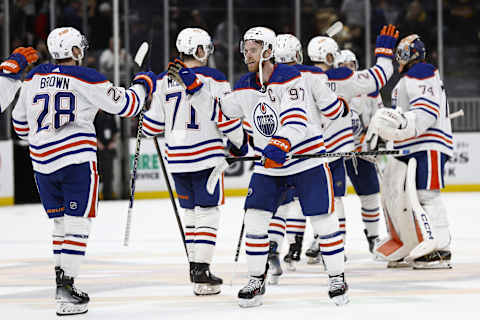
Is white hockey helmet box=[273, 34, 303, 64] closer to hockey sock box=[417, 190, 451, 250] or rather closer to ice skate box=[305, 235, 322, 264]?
hockey sock box=[417, 190, 451, 250]

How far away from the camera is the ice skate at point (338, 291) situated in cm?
471

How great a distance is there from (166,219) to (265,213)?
503cm

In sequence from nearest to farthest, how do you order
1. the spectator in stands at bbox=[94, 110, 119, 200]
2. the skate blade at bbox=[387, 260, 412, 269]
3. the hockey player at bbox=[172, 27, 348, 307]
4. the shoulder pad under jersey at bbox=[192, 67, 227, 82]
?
the hockey player at bbox=[172, 27, 348, 307]
the shoulder pad under jersey at bbox=[192, 67, 227, 82]
the skate blade at bbox=[387, 260, 412, 269]
the spectator in stands at bbox=[94, 110, 119, 200]

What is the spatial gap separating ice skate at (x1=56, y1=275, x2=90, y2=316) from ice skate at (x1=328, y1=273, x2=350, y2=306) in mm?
1250

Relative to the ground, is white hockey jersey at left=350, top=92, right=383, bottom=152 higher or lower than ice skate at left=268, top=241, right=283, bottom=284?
higher

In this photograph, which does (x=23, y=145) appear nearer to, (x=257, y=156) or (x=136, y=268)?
(x=136, y=268)

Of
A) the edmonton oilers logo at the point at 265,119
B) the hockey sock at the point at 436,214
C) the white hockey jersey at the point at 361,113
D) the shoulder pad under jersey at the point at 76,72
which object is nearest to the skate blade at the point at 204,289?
the edmonton oilers logo at the point at 265,119

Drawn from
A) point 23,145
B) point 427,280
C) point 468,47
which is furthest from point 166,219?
point 468,47

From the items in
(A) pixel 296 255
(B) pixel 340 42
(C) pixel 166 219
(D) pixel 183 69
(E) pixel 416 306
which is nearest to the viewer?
(E) pixel 416 306

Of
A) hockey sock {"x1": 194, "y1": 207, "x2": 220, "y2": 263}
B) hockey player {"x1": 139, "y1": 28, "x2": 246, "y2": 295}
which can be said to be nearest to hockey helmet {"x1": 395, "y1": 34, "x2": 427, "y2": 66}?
hockey player {"x1": 139, "y1": 28, "x2": 246, "y2": 295}

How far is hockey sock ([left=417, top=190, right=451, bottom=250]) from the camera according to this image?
5992 mm

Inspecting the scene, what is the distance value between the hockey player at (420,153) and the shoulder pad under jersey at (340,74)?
0.36 metres

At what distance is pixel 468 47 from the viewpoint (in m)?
14.4

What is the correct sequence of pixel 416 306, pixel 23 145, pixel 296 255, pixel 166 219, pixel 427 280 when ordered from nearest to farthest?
pixel 416 306
pixel 427 280
pixel 296 255
pixel 166 219
pixel 23 145
